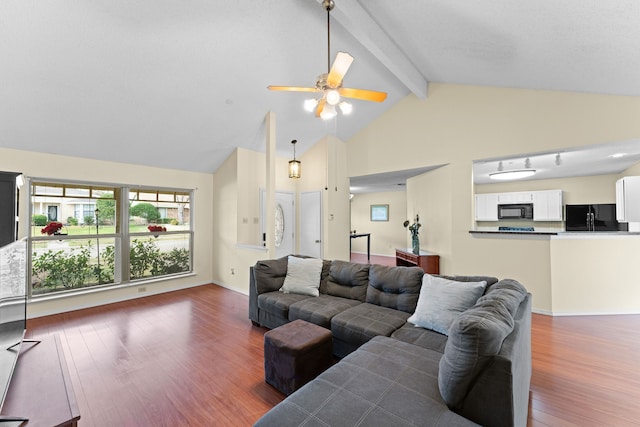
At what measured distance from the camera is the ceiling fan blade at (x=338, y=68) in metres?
2.11

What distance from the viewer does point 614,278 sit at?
359 centimetres

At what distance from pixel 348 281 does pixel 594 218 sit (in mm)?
6281

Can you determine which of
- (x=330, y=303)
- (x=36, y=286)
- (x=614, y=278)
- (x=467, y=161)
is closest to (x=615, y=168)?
(x=614, y=278)

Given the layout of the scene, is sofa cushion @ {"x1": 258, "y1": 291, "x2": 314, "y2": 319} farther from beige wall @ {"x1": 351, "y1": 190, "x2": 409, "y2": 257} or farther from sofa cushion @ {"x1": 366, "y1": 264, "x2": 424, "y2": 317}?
beige wall @ {"x1": 351, "y1": 190, "x2": 409, "y2": 257}

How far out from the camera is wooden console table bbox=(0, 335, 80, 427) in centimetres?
116

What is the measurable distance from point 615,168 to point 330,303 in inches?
262

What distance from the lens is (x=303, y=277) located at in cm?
330

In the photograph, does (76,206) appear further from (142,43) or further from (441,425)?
(441,425)

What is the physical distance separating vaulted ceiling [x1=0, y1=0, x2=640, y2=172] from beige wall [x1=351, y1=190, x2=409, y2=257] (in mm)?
4794

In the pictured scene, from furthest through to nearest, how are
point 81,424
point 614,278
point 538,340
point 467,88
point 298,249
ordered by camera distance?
point 298,249 < point 467,88 < point 614,278 < point 538,340 < point 81,424

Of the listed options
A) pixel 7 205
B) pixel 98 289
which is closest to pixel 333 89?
pixel 7 205

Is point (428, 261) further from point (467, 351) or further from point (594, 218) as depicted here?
point (594, 218)

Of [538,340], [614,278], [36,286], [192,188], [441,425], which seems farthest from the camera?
[192,188]

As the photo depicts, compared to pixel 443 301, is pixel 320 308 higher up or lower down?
lower down
